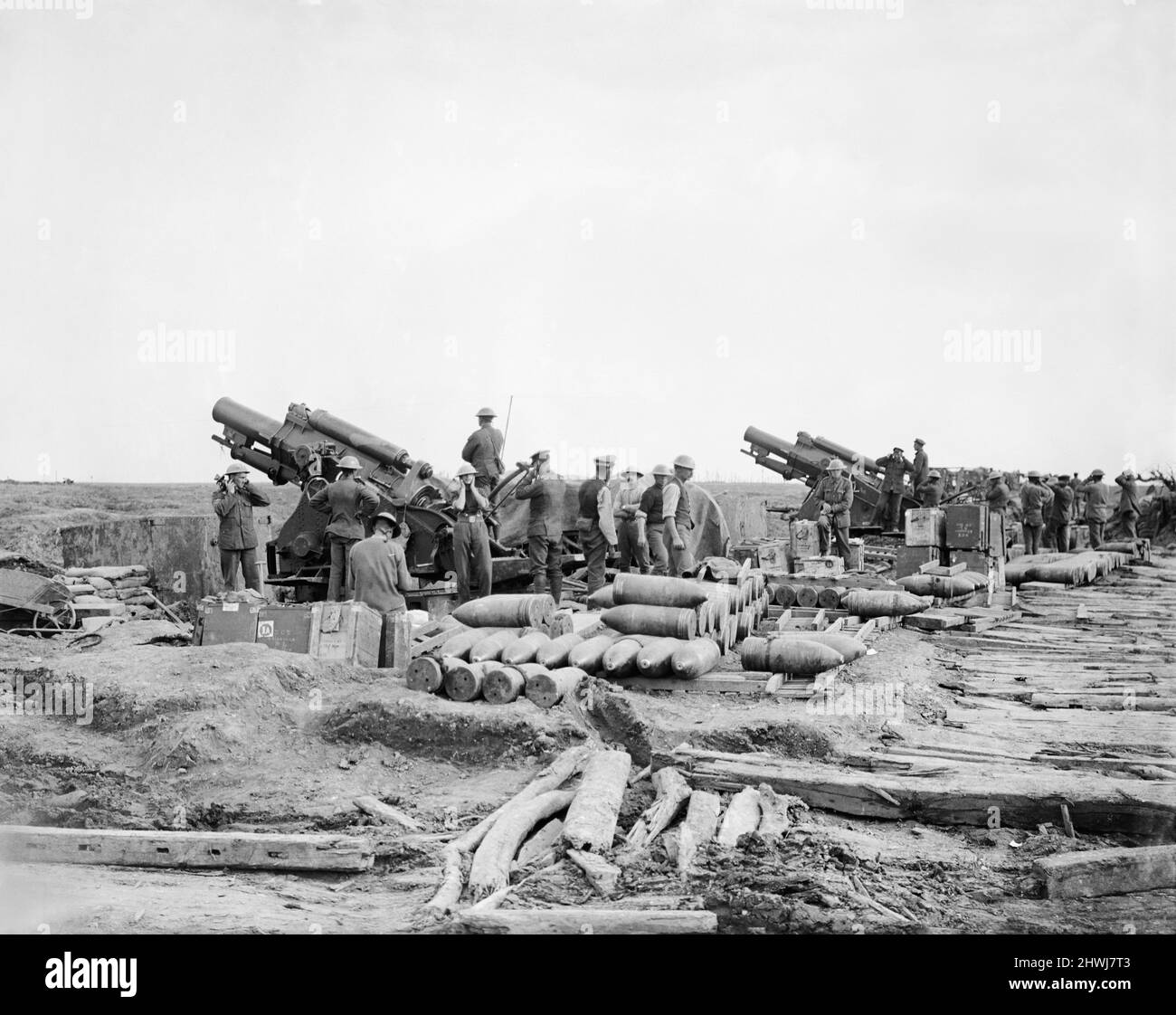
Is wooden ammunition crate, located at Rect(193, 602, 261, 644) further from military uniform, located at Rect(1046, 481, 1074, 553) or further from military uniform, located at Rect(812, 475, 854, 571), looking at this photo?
military uniform, located at Rect(1046, 481, 1074, 553)

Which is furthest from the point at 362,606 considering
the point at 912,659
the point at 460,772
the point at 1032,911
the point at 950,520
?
the point at 950,520

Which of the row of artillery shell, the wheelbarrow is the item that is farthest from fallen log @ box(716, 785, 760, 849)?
the wheelbarrow

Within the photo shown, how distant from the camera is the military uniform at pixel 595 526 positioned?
13.5 m

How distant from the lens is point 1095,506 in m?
25.5

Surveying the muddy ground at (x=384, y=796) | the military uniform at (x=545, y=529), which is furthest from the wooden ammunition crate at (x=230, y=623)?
the military uniform at (x=545, y=529)

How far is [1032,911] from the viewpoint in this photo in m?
4.54

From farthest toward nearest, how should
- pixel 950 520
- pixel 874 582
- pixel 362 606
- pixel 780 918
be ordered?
1. pixel 950 520
2. pixel 874 582
3. pixel 362 606
4. pixel 780 918

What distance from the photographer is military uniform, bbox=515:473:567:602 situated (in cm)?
1355

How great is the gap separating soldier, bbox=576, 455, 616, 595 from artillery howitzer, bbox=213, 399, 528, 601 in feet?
2.79

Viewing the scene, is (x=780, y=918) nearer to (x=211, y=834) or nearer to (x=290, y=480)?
(x=211, y=834)

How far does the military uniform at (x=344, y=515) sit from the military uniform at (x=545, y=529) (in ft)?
6.20

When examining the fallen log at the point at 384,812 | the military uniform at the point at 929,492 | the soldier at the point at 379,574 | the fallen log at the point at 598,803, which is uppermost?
the military uniform at the point at 929,492

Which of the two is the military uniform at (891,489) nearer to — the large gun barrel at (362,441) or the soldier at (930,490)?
the soldier at (930,490)

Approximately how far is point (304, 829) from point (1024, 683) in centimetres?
656
